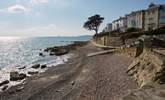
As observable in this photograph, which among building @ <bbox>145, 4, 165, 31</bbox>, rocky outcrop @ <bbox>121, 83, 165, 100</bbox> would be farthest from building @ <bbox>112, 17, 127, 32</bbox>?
rocky outcrop @ <bbox>121, 83, 165, 100</bbox>

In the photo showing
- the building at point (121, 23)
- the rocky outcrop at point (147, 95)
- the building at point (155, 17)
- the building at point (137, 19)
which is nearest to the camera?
the rocky outcrop at point (147, 95)

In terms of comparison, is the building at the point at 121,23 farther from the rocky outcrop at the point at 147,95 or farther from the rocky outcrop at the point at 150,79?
the rocky outcrop at the point at 147,95

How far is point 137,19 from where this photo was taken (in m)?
68.2

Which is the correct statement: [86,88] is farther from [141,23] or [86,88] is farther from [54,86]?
[141,23]

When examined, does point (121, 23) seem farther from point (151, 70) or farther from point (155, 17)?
point (151, 70)

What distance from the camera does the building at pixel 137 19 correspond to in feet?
211

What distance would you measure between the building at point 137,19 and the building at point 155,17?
8.44 ft

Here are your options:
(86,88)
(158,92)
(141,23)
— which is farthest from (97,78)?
(141,23)

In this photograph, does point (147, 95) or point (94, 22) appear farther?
point (94, 22)

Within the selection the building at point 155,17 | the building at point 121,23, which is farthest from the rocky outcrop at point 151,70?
the building at point 121,23

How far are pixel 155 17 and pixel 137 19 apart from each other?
1163 centimetres

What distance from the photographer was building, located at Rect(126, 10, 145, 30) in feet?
211

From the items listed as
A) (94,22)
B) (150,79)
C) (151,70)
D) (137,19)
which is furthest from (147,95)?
(94,22)

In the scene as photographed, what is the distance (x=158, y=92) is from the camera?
8.00 metres
